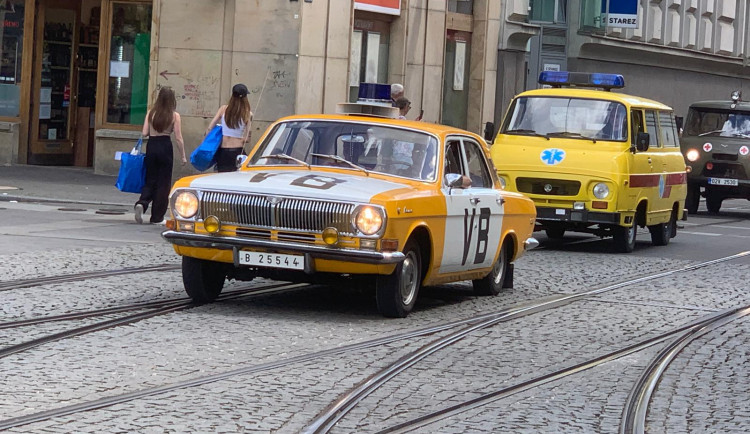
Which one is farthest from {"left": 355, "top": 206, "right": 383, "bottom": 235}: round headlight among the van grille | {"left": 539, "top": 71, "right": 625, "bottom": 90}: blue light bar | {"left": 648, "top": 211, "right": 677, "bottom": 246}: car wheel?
{"left": 648, "top": 211, "right": 677, "bottom": 246}: car wheel

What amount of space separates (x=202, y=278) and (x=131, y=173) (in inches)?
286

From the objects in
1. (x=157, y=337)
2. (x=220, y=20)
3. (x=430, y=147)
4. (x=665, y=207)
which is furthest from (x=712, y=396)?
(x=220, y=20)

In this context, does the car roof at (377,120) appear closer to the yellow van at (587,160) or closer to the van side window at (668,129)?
the yellow van at (587,160)

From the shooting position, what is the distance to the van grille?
18266 millimetres

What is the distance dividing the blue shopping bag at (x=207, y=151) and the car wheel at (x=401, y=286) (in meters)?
7.19

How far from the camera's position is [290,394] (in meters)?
7.60

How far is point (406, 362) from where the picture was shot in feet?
29.1

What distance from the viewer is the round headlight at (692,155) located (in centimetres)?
2862

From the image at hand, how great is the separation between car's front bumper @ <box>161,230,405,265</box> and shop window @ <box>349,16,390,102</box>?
18.0 metres

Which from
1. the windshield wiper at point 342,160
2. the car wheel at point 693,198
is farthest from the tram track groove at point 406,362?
the car wheel at point 693,198

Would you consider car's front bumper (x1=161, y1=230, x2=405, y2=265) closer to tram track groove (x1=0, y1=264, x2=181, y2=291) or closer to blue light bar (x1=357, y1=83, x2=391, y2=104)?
tram track groove (x1=0, y1=264, x2=181, y2=291)

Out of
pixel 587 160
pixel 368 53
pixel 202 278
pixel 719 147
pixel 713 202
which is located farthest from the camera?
pixel 713 202

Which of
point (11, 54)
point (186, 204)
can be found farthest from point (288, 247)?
point (11, 54)

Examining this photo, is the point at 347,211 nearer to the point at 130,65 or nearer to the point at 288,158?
the point at 288,158
